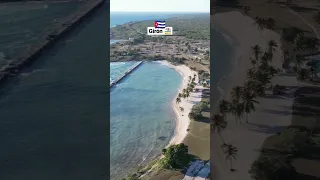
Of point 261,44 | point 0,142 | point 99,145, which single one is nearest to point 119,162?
point 99,145

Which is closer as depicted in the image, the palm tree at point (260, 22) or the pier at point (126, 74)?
the palm tree at point (260, 22)

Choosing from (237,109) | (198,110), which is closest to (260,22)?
(237,109)

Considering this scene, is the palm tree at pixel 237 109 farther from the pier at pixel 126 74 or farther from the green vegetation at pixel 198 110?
the pier at pixel 126 74

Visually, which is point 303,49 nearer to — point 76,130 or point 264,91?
point 264,91

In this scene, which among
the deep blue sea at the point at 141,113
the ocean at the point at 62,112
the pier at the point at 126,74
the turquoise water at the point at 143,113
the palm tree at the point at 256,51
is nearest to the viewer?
the ocean at the point at 62,112

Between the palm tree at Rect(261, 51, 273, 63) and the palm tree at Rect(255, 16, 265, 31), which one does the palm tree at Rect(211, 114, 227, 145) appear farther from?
the palm tree at Rect(255, 16, 265, 31)

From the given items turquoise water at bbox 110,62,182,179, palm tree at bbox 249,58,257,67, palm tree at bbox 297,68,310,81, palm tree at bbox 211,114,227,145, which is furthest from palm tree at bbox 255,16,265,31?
turquoise water at bbox 110,62,182,179

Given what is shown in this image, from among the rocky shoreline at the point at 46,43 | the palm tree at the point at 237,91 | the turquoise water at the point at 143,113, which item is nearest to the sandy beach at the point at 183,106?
the turquoise water at the point at 143,113
